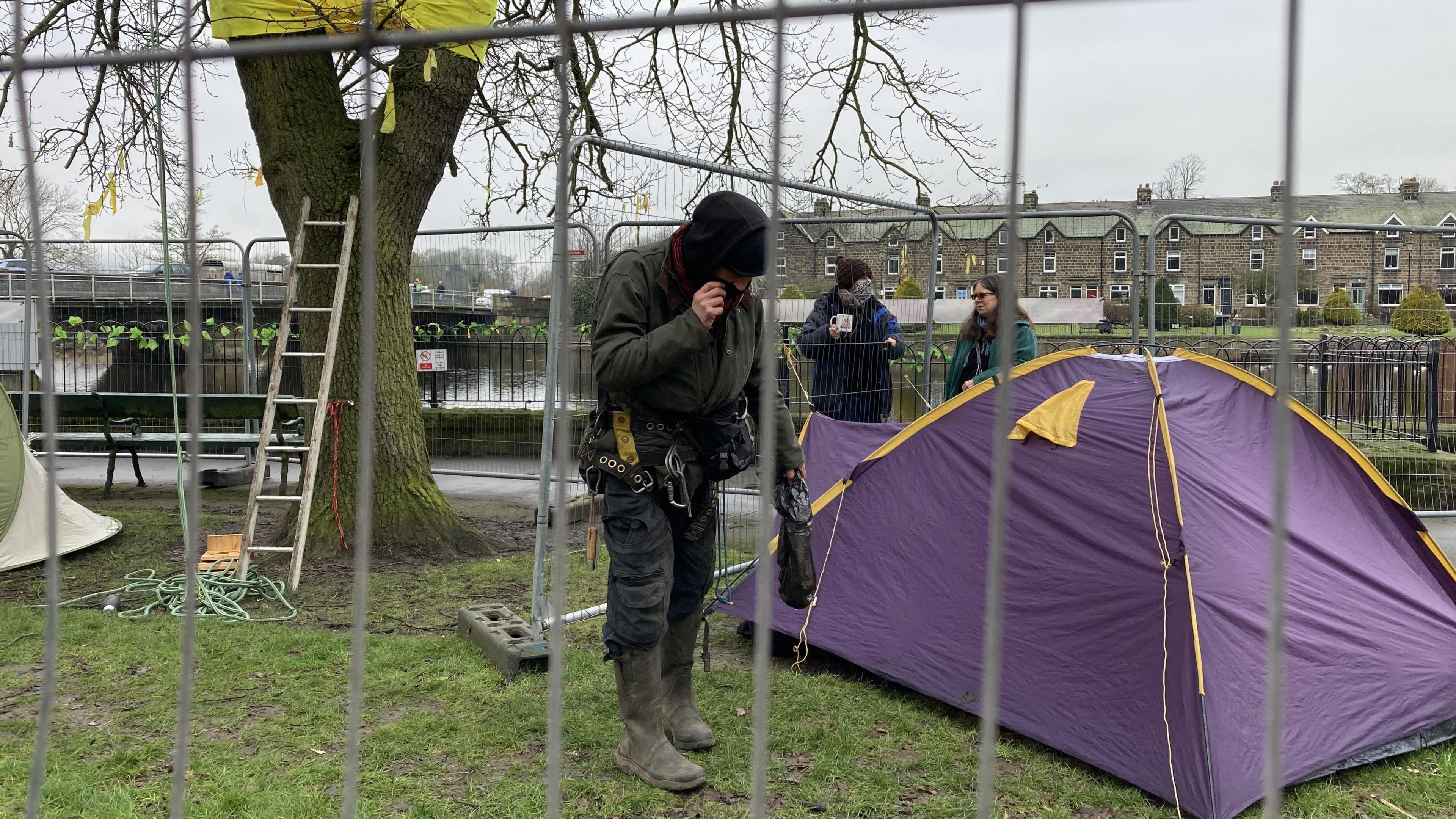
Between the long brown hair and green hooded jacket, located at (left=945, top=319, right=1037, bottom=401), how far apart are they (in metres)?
0.03

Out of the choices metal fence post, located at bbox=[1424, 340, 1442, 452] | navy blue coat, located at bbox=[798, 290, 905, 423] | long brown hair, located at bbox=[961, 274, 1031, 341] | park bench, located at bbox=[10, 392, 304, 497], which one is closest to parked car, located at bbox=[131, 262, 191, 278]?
park bench, located at bbox=[10, 392, 304, 497]

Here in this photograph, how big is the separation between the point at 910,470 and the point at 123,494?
7.12 meters

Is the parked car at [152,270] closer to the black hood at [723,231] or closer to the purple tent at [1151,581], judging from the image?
the purple tent at [1151,581]

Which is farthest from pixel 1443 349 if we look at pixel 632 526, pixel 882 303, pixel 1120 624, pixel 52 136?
pixel 52 136

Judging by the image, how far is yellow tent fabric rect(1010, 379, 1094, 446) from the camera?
366cm

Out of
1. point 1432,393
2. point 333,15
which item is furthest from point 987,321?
point 1432,393

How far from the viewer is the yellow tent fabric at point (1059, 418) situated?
366cm

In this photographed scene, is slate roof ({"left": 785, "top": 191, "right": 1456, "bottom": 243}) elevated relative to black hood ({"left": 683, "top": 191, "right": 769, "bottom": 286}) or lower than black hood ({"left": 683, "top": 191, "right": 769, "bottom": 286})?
elevated

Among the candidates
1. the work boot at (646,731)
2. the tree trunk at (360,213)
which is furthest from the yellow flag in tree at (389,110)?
the work boot at (646,731)

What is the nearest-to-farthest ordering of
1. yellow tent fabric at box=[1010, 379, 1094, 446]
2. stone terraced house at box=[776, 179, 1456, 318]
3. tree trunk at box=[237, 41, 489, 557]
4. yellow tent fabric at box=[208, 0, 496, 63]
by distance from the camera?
yellow tent fabric at box=[1010, 379, 1094, 446]
yellow tent fabric at box=[208, 0, 496, 63]
tree trunk at box=[237, 41, 489, 557]
stone terraced house at box=[776, 179, 1456, 318]

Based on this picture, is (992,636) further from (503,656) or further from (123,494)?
(123,494)

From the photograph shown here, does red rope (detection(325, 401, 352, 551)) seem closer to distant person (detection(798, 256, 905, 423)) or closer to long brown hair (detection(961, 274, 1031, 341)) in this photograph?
distant person (detection(798, 256, 905, 423))

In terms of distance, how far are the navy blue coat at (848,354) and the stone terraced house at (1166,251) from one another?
234 millimetres

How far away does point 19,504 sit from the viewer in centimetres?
561
